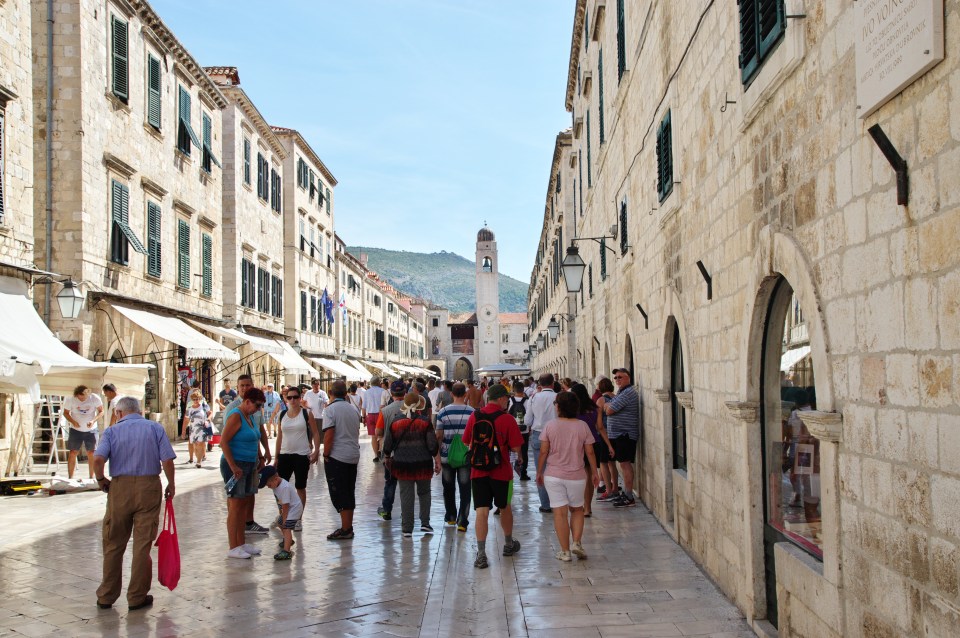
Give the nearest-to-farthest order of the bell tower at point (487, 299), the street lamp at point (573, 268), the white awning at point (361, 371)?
the street lamp at point (573, 268) < the white awning at point (361, 371) < the bell tower at point (487, 299)

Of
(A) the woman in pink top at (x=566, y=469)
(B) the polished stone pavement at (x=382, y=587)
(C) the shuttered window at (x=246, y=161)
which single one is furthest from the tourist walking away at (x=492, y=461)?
(C) the shuttered window at (x=246, y=161)

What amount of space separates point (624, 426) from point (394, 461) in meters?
3.55

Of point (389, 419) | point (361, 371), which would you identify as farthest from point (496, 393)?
point (361, 371)

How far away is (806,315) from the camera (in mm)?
4809

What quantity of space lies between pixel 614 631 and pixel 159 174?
18313mm

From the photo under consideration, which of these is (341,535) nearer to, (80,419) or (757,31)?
(80,419)

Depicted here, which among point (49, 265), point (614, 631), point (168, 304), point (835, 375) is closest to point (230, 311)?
point (168, 304)

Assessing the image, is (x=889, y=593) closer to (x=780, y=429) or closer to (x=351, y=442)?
(x=780, y=429)

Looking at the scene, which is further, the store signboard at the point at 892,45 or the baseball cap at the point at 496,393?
the baseball cap at the point at 496,393

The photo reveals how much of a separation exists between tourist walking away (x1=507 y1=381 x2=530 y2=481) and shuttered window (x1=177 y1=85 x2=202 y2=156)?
11.7 metres

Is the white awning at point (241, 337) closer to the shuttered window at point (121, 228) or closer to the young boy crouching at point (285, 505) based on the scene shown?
the shuttered window at point (121, 228)

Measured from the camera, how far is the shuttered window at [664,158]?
30.3ft

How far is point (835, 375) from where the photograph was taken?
14.4 ft

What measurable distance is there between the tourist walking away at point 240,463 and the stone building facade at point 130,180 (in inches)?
362
